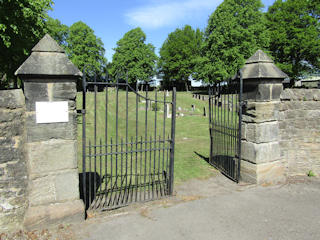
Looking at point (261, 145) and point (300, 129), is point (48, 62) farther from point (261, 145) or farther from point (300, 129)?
point (300, 129)

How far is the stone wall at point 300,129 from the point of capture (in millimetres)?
5711

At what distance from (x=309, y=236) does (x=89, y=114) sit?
18.0 m

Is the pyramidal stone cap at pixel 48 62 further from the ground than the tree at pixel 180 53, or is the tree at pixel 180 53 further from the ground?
the tree at pixel 180 53

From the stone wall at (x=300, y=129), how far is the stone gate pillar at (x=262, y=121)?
27 centimetres

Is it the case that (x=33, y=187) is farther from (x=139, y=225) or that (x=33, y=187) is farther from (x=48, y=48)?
(x=48, y=48)

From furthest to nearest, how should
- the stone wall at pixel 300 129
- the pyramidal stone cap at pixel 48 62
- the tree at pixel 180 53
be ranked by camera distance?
the tree at pixel 180 53 < the stone wall at pixel 300 129 < the pyramidal stone cap at pixel 48 62

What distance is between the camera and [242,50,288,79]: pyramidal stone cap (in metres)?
5.19

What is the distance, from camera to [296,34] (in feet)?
86.5

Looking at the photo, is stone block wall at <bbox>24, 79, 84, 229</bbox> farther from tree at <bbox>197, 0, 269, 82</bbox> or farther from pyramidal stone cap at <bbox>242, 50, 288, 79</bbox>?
tree at <bbox>197, 0, 269, 82</bbox>

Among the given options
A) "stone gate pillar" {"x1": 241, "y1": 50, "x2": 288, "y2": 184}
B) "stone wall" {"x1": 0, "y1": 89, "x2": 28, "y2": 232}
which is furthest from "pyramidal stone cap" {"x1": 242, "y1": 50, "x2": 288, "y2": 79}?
"stone wall" {"x1": 0, "y1": 89, "x2": 28, "y2": 232}

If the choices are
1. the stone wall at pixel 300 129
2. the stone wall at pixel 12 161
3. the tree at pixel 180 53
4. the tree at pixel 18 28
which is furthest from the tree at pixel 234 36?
the stone wall at pixel 12 161

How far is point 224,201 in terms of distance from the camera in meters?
4.64

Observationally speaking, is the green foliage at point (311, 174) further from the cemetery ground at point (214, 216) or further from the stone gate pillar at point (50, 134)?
the stone gate pillar at point (50, 134)

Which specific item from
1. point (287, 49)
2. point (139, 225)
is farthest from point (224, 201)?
point (287, 49)
